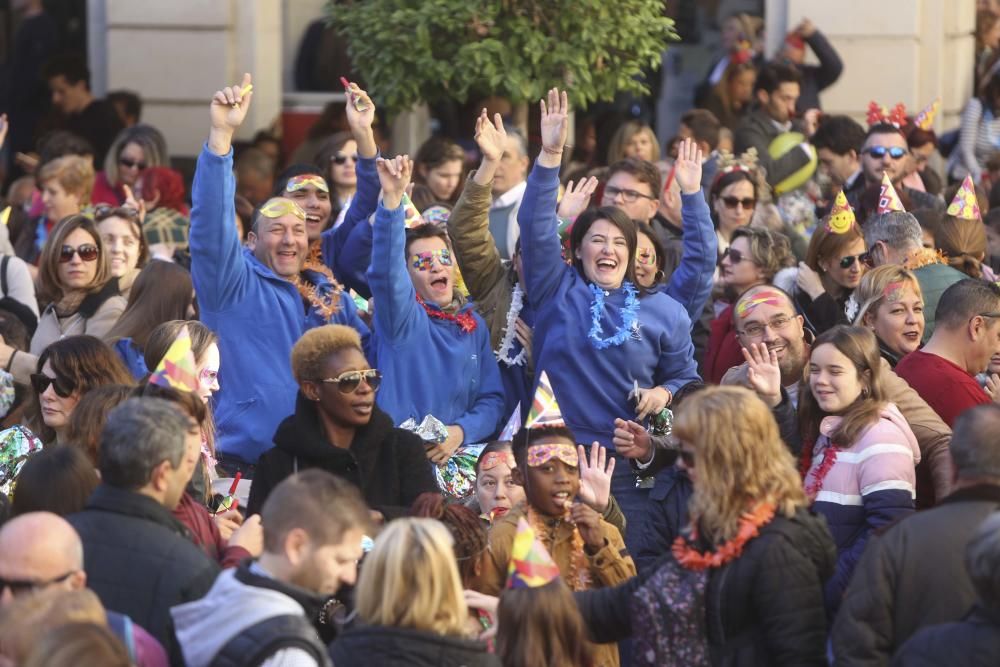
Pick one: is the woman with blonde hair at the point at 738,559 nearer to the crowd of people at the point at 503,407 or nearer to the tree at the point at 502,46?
the crowd of people at the point at 503,407

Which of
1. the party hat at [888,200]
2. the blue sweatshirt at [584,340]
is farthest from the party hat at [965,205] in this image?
the blue sweatshirt at [584,340]

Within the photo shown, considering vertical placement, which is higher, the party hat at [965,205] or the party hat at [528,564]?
the party hat at [965,205]

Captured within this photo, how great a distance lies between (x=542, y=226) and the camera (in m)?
7.51

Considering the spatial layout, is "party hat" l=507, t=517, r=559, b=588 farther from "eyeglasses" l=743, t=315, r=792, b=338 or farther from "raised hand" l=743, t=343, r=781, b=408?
"eyeglasses" l=743, t=315, r=792, b=338

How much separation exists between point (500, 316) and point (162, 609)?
3.32 m

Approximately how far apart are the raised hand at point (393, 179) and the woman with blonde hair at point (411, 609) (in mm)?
2699

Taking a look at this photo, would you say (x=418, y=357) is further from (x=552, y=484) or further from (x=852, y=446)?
(x=852, y=446)

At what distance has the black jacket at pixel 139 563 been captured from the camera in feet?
16.7

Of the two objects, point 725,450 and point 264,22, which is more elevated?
point 264,22

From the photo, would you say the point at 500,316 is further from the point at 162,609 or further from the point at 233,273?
the point at 162,609

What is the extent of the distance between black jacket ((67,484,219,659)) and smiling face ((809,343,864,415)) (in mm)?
2320

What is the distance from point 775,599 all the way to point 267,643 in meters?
1.40

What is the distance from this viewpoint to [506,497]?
669 cm

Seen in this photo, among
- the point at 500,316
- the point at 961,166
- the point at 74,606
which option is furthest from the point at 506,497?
the point at 961,166
